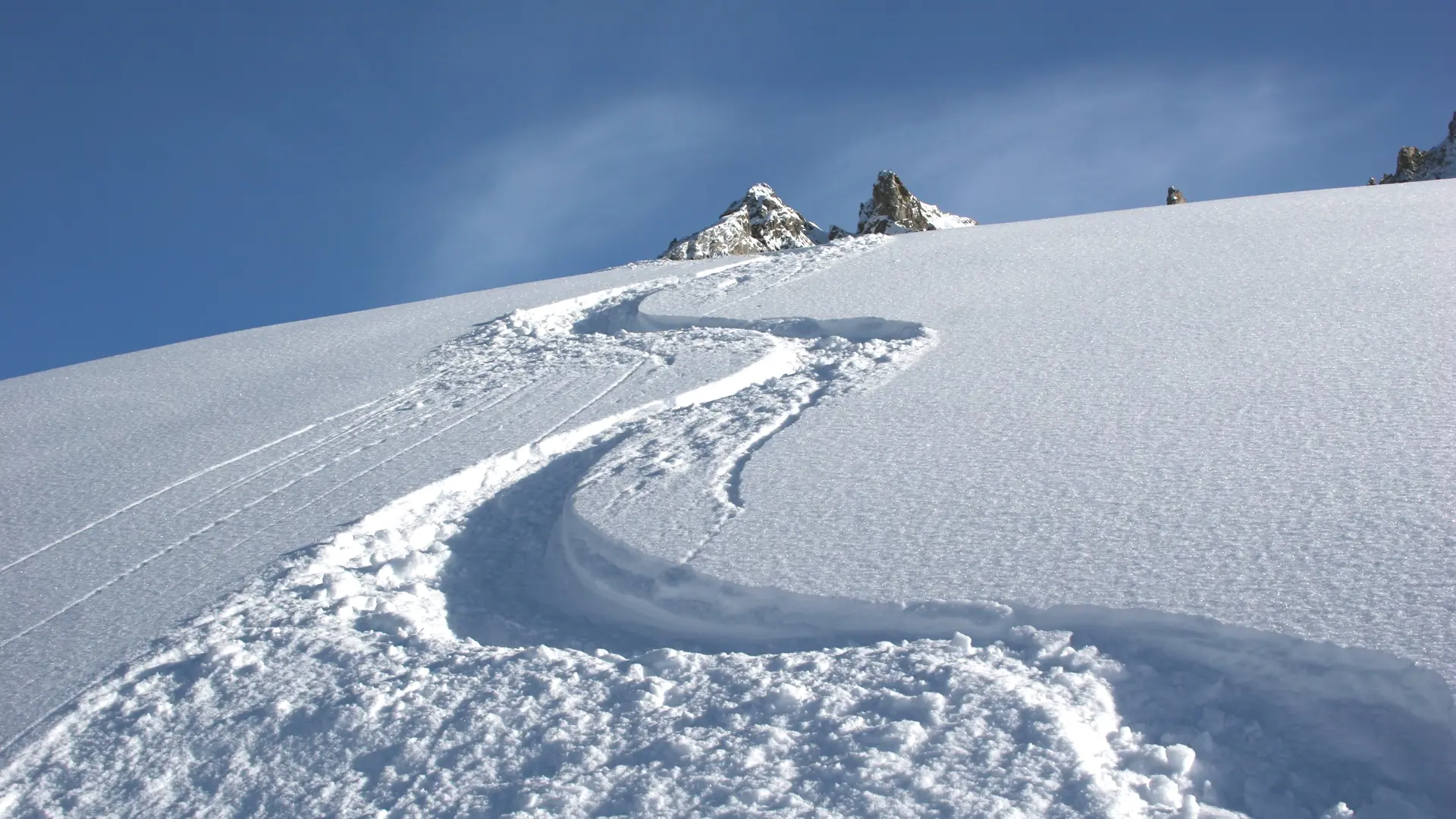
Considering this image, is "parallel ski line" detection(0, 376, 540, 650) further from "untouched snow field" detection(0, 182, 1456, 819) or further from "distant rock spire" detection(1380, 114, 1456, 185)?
"distant rock spire" detection(1380, 114, 1456, 185)

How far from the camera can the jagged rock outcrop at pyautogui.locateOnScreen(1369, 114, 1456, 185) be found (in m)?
27.0

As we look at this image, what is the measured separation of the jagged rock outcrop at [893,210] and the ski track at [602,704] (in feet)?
59.4

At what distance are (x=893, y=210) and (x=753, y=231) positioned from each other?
4.37 meters

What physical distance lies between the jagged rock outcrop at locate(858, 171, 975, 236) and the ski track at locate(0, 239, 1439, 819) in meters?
18.1

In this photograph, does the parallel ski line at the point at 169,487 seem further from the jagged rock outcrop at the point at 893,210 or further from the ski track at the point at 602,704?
the jagged rock outcrop at the point at 893,210

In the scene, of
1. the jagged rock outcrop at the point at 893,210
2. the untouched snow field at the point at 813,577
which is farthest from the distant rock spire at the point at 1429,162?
the untouched snow field at the point at 813,577

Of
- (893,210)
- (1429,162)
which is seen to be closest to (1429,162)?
(1429,162)

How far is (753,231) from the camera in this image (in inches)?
960

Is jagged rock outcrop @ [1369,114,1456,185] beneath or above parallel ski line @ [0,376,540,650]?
above

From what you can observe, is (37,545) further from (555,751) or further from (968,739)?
(968,739)

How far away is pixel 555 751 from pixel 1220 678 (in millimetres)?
1371

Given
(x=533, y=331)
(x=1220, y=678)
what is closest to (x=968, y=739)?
(x=1220, y=678)

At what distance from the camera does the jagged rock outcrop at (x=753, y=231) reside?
22859mm

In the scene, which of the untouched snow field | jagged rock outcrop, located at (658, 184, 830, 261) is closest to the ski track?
the untouched snow field
